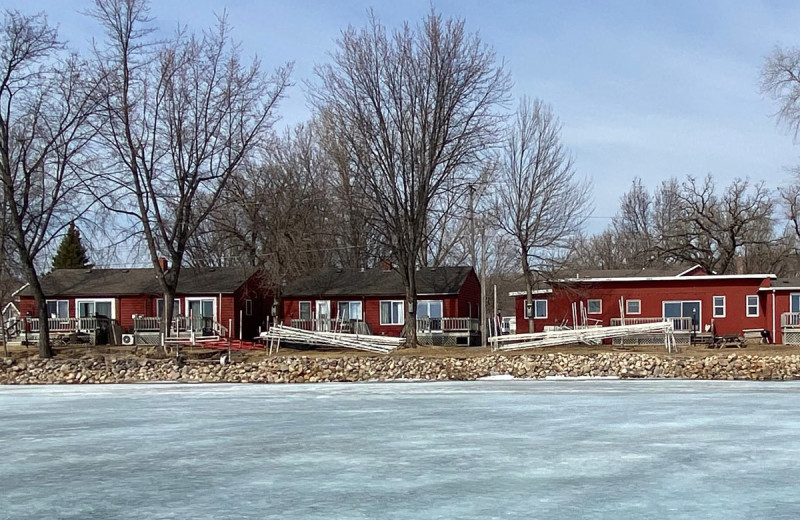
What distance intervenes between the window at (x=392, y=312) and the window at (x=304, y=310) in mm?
4104

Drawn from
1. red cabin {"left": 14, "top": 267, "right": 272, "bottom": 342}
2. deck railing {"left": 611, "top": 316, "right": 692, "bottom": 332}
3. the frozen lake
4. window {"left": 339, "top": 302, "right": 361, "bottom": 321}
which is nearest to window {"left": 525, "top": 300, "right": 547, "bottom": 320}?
deck railing {"left": 611, "top": 316, "right": 692, "bottom": 332}

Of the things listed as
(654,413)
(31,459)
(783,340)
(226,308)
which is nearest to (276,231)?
(226,308)

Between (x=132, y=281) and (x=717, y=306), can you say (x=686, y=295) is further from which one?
(x=132, y=281)

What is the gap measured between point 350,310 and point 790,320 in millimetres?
21591

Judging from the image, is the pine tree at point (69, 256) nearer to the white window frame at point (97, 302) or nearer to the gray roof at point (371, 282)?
the white window frame at point (97, 302)


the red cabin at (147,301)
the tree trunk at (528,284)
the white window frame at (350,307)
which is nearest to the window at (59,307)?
the red cabin at (147,301)

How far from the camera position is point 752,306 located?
43500mm

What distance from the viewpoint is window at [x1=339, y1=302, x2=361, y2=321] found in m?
47.6

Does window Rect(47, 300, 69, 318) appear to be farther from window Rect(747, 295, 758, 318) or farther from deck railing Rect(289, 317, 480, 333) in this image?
window Rect(747, 295, 758, 318)

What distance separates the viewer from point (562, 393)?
2000 cm

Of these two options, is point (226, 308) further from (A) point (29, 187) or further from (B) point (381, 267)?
(A) point (29, 187)

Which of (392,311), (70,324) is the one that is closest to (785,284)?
(392,311)

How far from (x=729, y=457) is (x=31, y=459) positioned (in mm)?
8400

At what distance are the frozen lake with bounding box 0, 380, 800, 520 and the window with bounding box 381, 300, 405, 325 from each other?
28.3 metres
